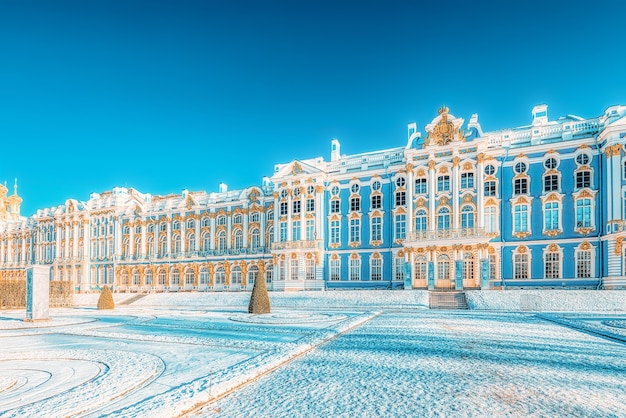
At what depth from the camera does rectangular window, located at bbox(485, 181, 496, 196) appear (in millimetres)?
33425

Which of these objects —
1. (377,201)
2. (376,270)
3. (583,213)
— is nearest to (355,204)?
(377,201)

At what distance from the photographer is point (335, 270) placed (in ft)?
129

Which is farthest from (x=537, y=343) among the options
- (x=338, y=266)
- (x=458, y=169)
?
(x=338, y=266)

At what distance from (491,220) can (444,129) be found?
8.14m

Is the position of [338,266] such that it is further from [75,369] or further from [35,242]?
[35,242]

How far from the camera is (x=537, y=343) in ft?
39.7

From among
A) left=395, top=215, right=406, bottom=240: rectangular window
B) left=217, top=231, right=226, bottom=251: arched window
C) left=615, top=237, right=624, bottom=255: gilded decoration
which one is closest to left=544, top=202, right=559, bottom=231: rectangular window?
left=615, top=237, right=624, bottom=255: gilded decoration

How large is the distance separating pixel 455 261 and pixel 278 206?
17.5 m

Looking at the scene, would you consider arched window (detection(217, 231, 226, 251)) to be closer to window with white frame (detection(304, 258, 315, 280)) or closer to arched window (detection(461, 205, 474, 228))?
window with white frame (detection(304, 258, 315, 280))

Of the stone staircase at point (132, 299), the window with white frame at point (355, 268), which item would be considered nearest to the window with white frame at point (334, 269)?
the window with white frame at point (355, 268)

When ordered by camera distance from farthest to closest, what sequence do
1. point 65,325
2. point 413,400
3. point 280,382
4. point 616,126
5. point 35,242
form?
point 35,242
point 616,126
point 65,325
point 280,382
point 413,400

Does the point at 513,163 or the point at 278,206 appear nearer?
the point at 513,163

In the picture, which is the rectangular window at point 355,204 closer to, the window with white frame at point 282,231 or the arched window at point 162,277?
the window with white frame at point 282,231

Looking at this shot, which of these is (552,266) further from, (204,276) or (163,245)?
(163,245)
